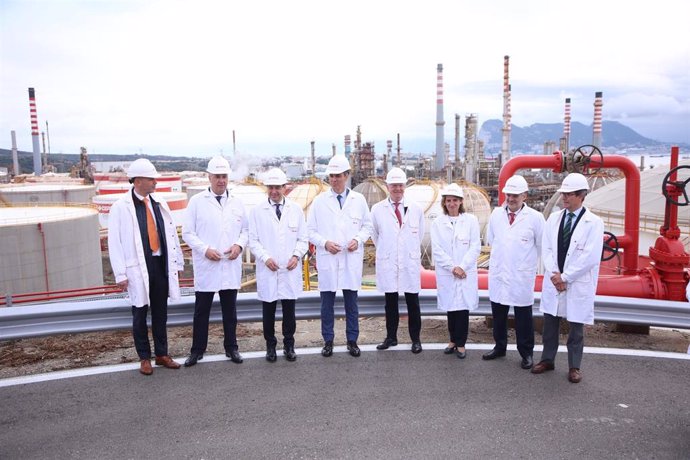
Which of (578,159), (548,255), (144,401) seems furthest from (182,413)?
(578,159)

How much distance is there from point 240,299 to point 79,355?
1545mm

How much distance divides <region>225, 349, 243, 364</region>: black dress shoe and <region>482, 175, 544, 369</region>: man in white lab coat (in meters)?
2.22

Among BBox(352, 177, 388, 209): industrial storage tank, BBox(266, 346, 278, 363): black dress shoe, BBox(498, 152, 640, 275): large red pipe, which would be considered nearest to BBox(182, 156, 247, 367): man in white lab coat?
BBox(266, 346, 278, 363): black dress shoe

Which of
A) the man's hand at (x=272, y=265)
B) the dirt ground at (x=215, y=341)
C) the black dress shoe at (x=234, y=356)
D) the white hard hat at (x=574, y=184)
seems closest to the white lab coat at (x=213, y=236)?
the man's hand at (x=272, y=265)

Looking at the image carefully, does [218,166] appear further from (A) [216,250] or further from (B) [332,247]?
(B) [332,247]

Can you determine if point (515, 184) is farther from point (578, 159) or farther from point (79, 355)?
point (79, 355)

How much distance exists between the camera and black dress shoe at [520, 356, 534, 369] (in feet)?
15.1

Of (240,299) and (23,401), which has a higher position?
(240,299)

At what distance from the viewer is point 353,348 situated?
489 centimetres

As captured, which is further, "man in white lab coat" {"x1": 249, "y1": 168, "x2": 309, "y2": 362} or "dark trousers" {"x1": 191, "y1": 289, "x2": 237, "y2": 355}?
"man in white lab coat" {"x1": 249, "y1": 168, "x2": 309, "y2": 362}

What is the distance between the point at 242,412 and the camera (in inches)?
147

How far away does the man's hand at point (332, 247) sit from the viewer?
5.05m

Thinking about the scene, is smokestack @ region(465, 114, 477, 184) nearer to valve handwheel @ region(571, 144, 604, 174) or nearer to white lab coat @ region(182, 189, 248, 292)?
valve handwheel @ region(571, 144, 604, 174)

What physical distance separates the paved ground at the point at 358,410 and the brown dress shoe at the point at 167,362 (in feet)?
0.28
